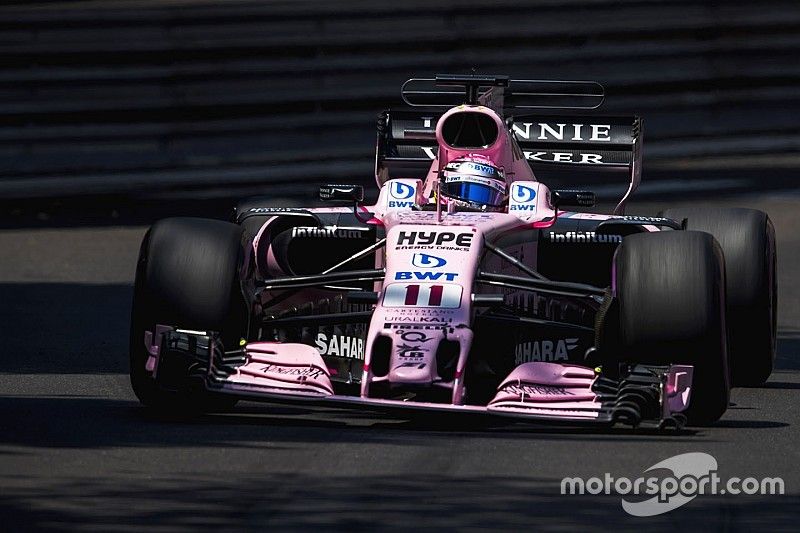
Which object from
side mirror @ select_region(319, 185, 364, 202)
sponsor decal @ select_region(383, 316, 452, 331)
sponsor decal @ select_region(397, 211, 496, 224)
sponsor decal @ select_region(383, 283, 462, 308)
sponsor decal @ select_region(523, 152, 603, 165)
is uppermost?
sponsor decal @ select_region(523, 152, 603, 165)

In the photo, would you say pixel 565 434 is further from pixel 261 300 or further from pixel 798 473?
pixel 261 300

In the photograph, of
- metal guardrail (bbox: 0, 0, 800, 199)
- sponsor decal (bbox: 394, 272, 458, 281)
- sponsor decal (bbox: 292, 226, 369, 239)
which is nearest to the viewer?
sponsor decal (bbox: 394, 272, 458, 281)

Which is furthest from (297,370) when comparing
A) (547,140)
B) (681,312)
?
(547,140)

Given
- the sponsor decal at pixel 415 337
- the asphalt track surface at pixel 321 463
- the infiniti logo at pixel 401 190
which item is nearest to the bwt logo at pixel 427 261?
the sponsor decal at pixel 415 337

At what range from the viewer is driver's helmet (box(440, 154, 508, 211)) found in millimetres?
9930

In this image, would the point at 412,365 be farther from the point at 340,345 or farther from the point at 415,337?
the point at 340,345

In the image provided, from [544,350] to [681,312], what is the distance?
1.14 metres

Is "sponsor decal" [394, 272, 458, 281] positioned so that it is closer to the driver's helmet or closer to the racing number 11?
the racing number 11

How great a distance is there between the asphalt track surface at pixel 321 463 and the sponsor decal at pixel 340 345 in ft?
1.16

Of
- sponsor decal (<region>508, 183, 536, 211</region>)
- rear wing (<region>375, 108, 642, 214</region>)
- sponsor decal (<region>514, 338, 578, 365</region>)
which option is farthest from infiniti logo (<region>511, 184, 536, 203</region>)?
rear wing (<region>375, 108, 642, 214</region>)

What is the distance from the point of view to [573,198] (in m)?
9.79

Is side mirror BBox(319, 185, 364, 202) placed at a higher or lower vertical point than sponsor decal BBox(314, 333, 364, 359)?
higher

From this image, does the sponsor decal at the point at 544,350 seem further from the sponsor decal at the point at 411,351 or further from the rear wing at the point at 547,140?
the rear wing at the point at 547,140

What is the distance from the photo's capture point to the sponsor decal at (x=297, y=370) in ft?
27.7
